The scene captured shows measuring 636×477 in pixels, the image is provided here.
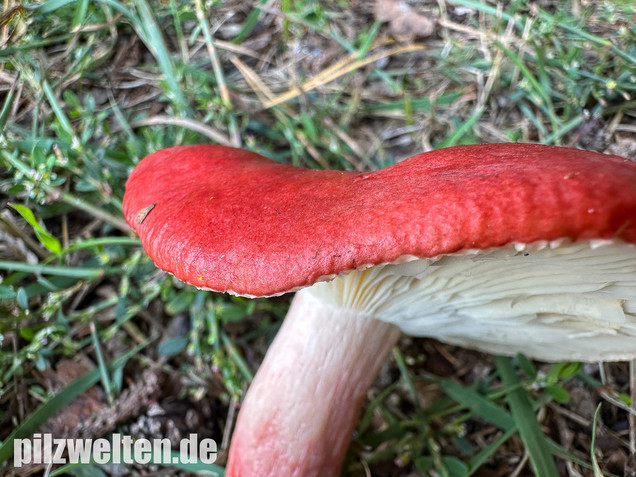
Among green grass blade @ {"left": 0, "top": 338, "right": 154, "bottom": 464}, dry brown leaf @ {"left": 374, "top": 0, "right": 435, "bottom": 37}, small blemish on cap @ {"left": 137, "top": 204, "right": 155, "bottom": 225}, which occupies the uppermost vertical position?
dry brown leaf @ {"left": 374, "top": 0, "right": 435, "bottom": 37}

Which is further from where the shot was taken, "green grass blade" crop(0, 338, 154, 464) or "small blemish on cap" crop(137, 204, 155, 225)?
"green grass blade" crop(0, 338, 154, 464)

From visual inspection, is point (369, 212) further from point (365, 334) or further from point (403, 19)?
point (403, 19)

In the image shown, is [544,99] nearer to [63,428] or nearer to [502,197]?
[502,197]

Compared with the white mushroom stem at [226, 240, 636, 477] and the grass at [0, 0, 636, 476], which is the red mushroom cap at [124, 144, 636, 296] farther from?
the grass at [0, 0, 636, 476]

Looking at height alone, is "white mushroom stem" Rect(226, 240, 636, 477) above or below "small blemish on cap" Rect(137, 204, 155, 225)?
below

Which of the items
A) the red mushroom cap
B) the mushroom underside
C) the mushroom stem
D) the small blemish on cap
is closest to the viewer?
the red mushroom cap

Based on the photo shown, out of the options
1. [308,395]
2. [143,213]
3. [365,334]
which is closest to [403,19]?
[365,334]

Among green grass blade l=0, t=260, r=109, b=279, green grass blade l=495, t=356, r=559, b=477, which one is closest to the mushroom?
green grass blade l=495, t=356, r=559, b=477

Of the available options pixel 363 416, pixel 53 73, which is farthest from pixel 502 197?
pixel 53 73

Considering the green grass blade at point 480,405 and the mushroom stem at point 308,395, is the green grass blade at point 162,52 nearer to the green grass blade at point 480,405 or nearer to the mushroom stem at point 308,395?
the mushroom stem at point 308,395
